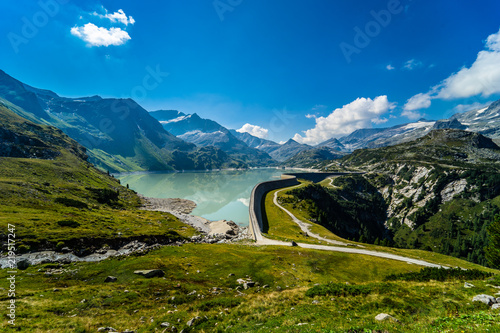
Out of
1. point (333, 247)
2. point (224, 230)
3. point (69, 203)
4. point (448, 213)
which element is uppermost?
point (69, 203)

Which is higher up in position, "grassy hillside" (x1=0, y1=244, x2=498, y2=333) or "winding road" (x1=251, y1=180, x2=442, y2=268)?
"grassy hillside" (x1=0, y1=244, x2=498, y2=333)

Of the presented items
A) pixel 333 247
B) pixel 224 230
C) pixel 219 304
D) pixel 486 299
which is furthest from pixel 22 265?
pixel 333 247

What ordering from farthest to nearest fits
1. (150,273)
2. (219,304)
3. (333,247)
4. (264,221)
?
(264,221), (333,247), (150,273), (219,304)

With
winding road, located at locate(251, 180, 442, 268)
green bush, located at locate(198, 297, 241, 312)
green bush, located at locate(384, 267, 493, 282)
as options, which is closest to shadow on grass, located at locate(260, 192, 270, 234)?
winding road, located at locate(251, 180, 442, 268)

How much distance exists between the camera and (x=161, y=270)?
2538cm

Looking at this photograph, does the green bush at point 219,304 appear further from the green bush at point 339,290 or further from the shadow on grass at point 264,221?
the shadow on grass at point 264,221

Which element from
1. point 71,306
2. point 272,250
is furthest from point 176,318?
point 272,250

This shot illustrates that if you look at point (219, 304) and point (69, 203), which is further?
point (69, 203)

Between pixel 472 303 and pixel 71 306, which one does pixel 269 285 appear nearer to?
pixel 472 303

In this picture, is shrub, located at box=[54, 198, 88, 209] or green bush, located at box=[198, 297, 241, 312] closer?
green bush, located at box=[198, 297, 241, 312]

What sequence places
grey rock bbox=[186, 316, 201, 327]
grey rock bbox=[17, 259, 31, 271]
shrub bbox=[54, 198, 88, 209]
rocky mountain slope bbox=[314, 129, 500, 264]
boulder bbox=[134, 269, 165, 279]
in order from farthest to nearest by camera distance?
1. rocky mountain slope bbox=[314, 129, 500, 264]
2. shrub bbox=[54, 198, 88, 209]
3. grey rock bbox=[17, 259, 31, 271]
4. boulder bbox=[134, 269, 165, 279]
5. grey rock bbox=[186, 316, 201, 327]

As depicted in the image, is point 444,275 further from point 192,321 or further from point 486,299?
point 192,321

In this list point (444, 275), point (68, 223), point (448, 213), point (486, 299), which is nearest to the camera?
point (486, 299)

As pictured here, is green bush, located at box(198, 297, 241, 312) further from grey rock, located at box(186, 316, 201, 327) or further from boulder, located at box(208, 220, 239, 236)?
boulder, located at box(208, 220, 239, 236)
